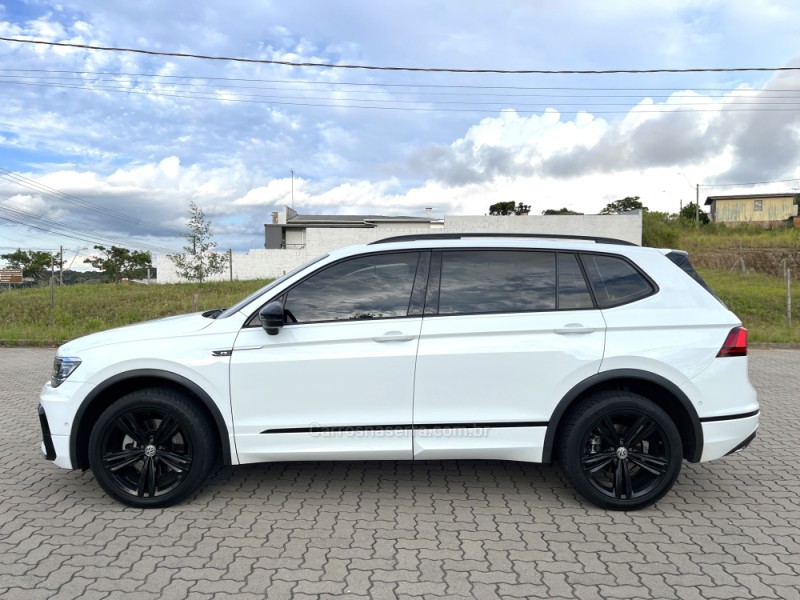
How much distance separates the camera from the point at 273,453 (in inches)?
144

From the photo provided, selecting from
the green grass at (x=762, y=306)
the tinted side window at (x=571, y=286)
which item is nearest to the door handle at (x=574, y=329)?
the tinted side window at (x=571, y=286)

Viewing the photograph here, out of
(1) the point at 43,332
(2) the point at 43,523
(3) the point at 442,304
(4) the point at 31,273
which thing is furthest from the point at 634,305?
(4) the point at 31,273

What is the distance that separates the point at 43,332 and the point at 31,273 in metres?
54.9

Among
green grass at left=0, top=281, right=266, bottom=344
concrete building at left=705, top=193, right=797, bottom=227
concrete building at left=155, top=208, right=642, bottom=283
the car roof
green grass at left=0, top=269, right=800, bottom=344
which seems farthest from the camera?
concrete building at left=705, top=193, right=797, bottom=227

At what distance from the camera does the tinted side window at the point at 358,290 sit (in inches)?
148

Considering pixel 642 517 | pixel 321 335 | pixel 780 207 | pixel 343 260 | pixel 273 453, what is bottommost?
pixel 642 517

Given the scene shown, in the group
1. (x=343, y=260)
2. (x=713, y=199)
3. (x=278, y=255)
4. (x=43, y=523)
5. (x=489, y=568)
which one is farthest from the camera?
(x=713, y=199)

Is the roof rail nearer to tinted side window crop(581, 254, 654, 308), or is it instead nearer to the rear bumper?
tinted side window crop(581, 254, 654, 308)

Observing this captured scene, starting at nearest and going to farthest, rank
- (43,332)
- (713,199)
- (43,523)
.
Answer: (43,523)
(43,332)
(713,199)

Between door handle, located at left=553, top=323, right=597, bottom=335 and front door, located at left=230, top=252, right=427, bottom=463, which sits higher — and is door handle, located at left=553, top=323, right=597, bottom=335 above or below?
above

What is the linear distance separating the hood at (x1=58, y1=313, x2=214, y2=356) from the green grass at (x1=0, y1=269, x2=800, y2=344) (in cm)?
1019

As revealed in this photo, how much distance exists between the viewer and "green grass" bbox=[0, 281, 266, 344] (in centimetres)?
1360

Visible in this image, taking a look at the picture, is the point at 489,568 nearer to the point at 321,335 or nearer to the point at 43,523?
the point at 321,335

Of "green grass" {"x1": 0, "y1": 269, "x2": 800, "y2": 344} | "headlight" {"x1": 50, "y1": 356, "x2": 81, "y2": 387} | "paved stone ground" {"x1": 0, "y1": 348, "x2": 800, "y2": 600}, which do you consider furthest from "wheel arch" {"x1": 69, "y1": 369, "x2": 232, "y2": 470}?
"green grass" {"x1": 0, "y1": 269, "x2": 800, "y2": 344}
